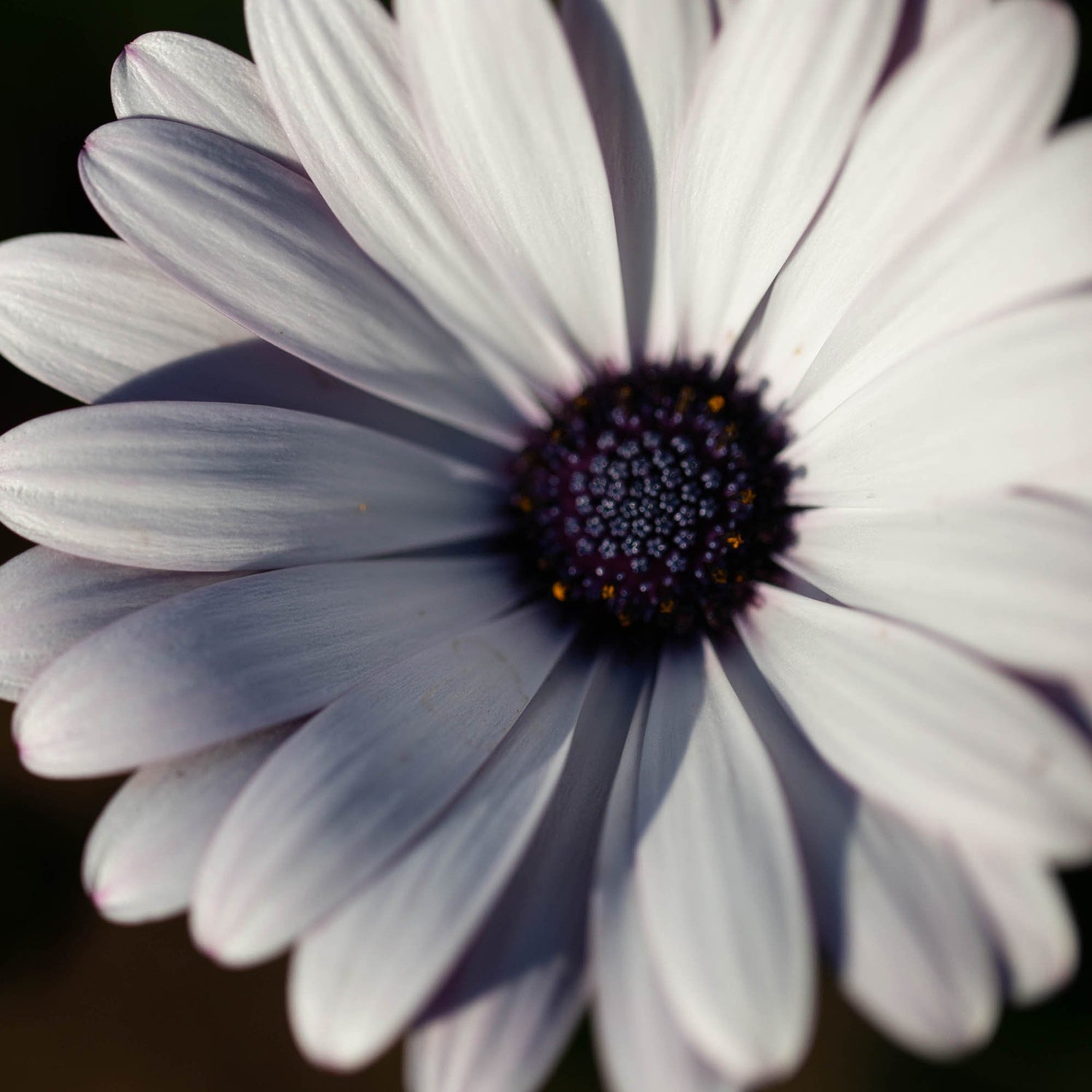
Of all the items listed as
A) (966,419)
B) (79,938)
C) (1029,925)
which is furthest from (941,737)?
(79,938)

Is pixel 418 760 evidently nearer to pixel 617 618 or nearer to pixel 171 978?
pixel 617 618

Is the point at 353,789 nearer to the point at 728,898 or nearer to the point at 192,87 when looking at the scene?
the point at 728,898

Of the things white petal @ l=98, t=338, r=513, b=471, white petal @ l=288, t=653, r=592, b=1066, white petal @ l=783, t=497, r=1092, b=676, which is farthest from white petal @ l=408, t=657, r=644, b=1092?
white petal @ l=98, t=338, r=513, b=471

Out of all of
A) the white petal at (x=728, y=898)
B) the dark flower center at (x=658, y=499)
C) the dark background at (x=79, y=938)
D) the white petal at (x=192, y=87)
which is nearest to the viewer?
the white petal at (x=728, y=898)

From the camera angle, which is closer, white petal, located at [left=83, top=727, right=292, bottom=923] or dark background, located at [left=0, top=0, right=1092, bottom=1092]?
white petal, located at [left=83, top=727, right=292, bottom=923]

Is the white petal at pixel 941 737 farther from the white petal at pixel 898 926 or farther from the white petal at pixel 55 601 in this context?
the white petal at pixel 55 601

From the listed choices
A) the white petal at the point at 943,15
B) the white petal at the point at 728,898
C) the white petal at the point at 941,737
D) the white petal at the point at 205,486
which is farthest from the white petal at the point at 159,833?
the white petal at the point at 943,15

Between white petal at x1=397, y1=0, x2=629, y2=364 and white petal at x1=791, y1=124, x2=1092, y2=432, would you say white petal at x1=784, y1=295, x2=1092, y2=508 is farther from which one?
white petal at x1=397, y1=0, x2=629, y2=364
